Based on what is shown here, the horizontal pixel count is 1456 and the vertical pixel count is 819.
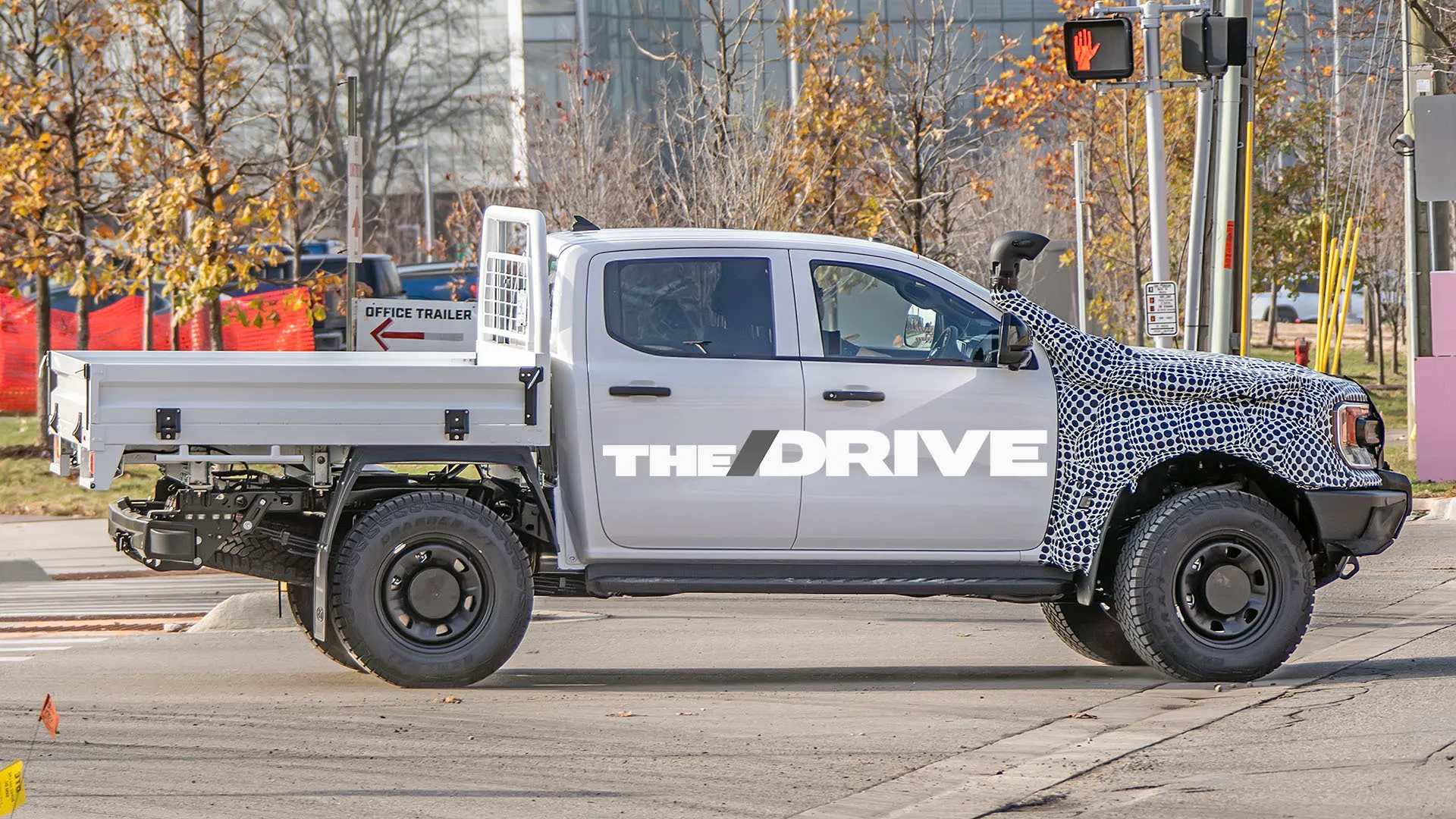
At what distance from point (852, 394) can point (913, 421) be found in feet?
0.97

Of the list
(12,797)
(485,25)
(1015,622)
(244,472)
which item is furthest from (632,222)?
(485,25)

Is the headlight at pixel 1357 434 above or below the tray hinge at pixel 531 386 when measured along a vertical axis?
below

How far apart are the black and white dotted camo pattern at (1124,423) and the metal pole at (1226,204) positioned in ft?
28.6

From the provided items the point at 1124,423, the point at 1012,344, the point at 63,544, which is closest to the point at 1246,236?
the point at 1124,423

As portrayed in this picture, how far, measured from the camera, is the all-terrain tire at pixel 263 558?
7.73 meters

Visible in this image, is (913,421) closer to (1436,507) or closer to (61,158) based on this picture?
(1436,507)

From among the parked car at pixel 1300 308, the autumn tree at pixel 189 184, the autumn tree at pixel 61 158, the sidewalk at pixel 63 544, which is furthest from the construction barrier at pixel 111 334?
the parked car at pixel 1300 308

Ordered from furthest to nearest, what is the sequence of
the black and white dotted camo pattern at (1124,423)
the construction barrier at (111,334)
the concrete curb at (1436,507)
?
the construction barrier at (111,334)
the concrete curb at (1436,507)
the black and white dotted camo pattern at (1124,423)

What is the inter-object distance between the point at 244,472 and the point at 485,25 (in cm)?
4668

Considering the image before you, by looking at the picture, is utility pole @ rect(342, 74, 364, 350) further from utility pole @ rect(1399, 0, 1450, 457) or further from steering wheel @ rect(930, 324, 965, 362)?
utility pole @ rect(1399, 0, 1450, 457)

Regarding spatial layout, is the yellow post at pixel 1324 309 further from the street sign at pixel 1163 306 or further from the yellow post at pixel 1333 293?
the street sign at pixel 1163 306

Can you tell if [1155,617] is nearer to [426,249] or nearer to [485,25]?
[426,249]

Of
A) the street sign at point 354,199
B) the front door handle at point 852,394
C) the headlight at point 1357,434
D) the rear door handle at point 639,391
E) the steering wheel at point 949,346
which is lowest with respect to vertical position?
the headlight at point 1357,434

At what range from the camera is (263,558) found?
313 inches
